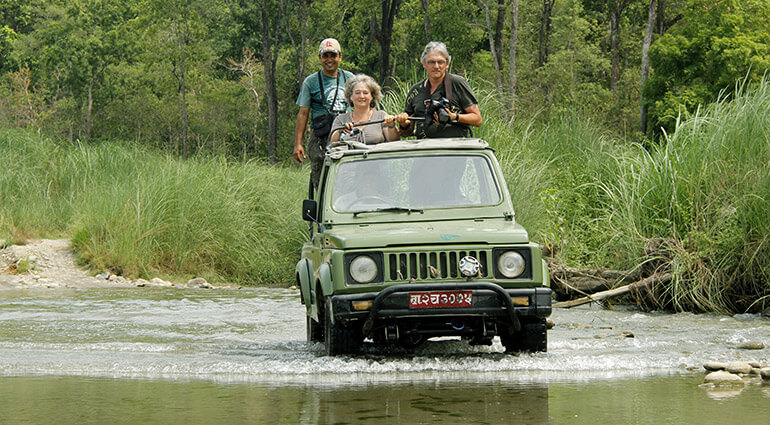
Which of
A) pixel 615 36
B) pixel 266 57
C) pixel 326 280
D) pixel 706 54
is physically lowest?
pixel 326 280

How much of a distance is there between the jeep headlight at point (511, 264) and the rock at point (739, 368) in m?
1.51

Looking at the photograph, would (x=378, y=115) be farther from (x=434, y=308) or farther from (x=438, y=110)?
(x=434, y=308)

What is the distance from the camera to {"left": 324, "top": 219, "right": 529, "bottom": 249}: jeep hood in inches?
281

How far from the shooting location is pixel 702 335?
358 inches

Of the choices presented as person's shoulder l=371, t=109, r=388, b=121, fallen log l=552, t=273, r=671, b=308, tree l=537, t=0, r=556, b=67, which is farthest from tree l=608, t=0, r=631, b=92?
person's shoulder l=371, t=109, r=388, b=121

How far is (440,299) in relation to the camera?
22.9 feet

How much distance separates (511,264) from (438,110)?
2330 millimetres

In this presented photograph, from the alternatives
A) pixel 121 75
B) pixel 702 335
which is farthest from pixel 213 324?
pixel 121 75

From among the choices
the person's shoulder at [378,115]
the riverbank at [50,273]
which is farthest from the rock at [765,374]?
the riverbank at [50,273]

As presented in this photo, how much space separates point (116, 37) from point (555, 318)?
1887 inches

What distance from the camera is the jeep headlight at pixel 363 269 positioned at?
710 cm

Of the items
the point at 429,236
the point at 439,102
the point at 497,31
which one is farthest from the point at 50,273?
the point at 497,31

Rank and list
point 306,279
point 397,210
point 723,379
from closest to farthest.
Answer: point 723,379
point 397,210
point 306,279

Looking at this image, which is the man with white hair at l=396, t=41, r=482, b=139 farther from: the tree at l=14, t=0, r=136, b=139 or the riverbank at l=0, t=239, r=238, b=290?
the tree at l=14, t=0, r=136, b=139
